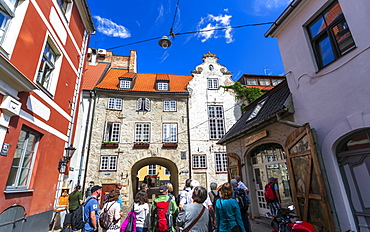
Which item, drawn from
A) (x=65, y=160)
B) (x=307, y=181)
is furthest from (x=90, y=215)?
(x=307, y=181)

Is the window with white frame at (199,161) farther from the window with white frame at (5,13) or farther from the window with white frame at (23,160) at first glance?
the window with white frame at (5,13)

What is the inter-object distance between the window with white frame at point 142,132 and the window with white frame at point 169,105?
2323mm

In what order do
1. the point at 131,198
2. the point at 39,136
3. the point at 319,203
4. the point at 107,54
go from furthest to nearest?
the point at 107,54
the point at 131,198
the point at 39,136
the point at 319,203

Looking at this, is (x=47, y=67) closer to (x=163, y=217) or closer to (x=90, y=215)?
(x=90, y=215)

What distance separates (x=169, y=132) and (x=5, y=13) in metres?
13.4

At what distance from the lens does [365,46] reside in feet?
13.8

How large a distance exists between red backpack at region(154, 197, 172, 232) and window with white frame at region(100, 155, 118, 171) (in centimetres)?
1258

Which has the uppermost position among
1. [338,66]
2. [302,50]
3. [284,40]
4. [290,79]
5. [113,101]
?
[113,101]

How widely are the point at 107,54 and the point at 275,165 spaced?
78.2 feet

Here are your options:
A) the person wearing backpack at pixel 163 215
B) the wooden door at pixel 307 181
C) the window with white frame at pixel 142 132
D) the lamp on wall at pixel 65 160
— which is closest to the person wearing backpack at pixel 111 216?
the person wearing backpack at pixel 163 215

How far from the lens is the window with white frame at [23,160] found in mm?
4867

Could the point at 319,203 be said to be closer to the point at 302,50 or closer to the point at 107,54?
the point at 302,50

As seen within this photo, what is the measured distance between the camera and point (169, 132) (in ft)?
55.9

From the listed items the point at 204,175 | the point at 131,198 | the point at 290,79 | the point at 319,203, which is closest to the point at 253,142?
the point at 290,79
